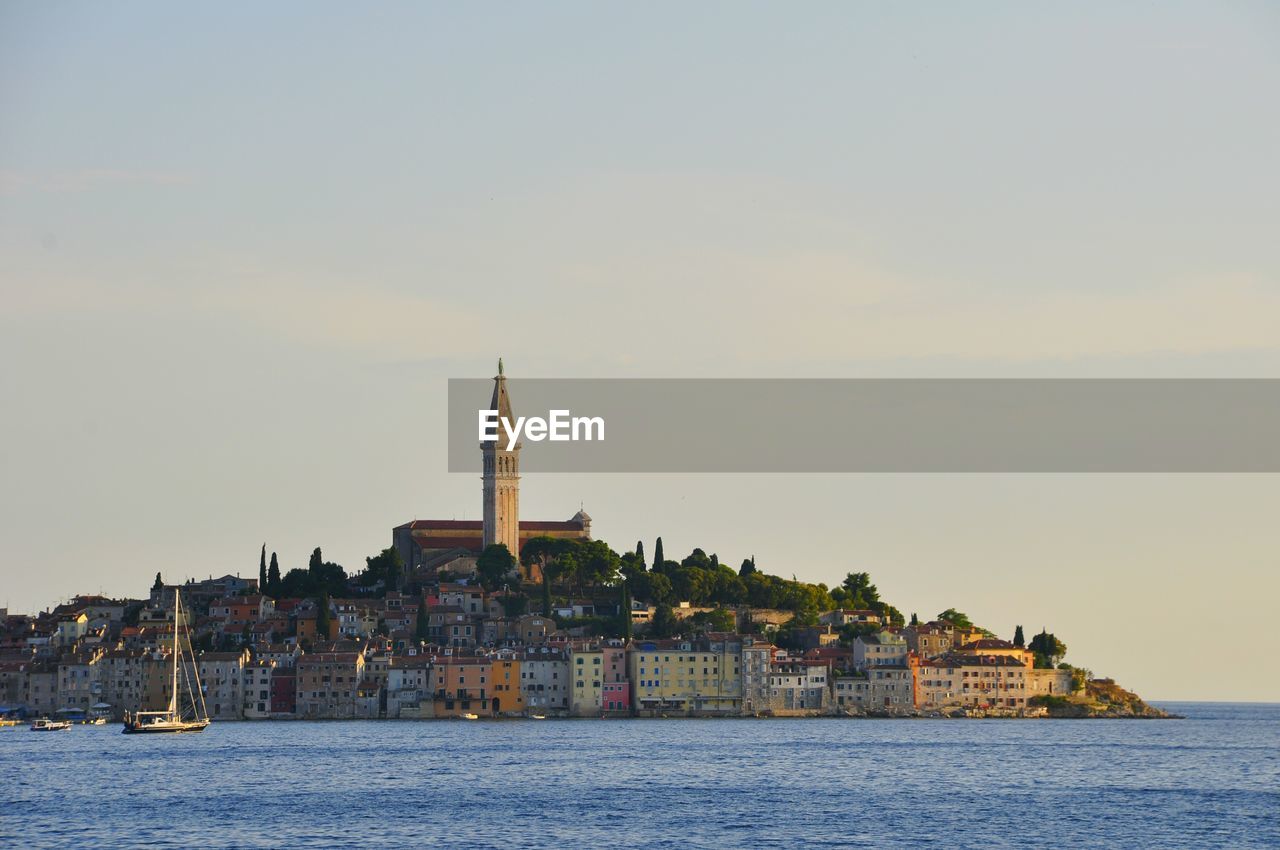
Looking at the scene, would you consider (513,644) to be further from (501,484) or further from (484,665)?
(501,484)

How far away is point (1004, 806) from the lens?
156 ft

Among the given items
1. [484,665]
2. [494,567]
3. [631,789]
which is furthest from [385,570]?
[631,789]

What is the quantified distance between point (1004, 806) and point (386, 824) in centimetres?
1456

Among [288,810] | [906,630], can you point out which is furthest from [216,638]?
[288,810]

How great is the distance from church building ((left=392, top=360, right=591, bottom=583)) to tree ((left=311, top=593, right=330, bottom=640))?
42.5 feet

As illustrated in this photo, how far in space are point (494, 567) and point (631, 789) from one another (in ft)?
179

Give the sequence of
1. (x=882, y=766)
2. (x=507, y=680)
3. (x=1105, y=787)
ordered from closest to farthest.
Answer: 1. (x=1105, y=787)
2. (x=882, y=766)
3. (x=507, y=680)

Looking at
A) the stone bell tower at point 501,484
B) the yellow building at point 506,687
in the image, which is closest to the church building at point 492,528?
the stone bell tower at point 501,484

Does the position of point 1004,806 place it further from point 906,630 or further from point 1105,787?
point 906,630

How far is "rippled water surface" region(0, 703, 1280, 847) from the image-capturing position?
41.7m

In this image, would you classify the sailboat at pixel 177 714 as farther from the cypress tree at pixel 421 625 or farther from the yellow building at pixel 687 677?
the yellow building at pixel 687 677

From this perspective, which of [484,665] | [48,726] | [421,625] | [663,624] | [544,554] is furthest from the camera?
[544,554]

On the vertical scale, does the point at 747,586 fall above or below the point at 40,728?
above

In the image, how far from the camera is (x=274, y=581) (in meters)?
103
